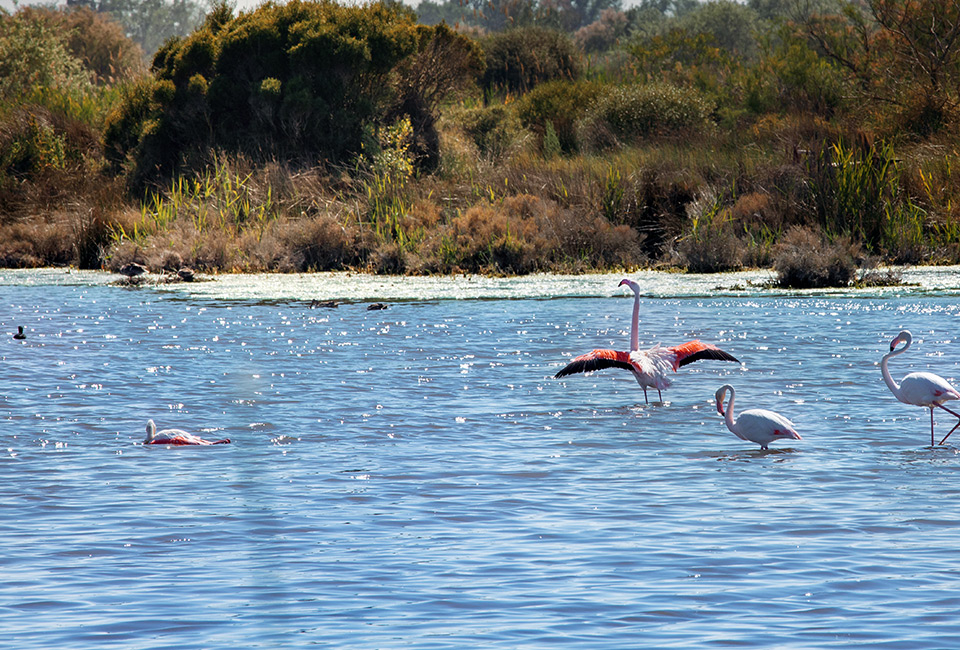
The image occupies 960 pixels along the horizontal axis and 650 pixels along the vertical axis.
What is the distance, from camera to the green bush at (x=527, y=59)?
3538 cm

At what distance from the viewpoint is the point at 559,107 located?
94.9 ft

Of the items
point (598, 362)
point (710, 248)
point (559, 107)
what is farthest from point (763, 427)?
point (559, 107)

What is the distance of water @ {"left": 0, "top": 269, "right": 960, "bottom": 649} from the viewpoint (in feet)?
16.6

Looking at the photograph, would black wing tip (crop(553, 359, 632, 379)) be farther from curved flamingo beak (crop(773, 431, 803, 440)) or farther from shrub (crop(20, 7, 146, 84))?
shrub (crop(20, 7, 146, 84))

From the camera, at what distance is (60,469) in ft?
26.2

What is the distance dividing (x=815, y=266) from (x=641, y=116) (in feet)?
29.2

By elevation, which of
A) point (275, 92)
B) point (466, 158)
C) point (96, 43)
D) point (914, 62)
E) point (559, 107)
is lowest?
point (466, 158)

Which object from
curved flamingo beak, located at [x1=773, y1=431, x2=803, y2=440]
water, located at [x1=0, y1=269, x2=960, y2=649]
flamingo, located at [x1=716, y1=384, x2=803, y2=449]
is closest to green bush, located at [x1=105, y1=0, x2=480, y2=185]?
water, located at [x1=0, y1=269, x2=960, y2=649]

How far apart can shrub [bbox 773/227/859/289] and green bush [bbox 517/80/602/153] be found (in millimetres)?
9368

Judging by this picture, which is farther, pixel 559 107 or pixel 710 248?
pixel 559 107

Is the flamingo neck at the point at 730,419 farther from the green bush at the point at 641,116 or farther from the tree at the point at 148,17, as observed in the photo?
the tree at the point at 148,17

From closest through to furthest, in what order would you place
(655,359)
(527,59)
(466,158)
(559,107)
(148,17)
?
(655,359), (466,158), (559,107), (527,59), (148,17)

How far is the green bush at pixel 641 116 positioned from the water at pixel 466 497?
492 inches

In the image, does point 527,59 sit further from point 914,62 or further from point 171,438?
point 171,438
